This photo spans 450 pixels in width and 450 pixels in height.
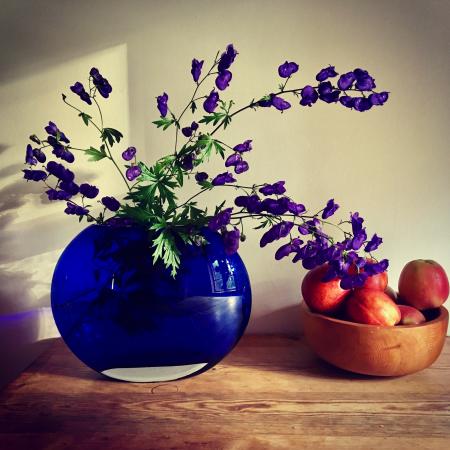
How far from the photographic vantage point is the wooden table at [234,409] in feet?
1.91

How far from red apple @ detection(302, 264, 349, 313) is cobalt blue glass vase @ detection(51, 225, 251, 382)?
15 cm

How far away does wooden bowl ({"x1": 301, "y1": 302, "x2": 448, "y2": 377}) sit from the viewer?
716mm

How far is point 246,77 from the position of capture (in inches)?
37.7

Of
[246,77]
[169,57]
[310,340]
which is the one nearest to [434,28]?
[246,77]

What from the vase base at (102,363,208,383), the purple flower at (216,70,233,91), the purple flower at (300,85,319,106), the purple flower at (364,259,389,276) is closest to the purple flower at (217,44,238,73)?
the purple flower at (216,70,233,91)

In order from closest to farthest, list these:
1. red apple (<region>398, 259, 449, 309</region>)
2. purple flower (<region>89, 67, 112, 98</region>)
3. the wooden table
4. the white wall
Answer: the wooden table, purple flower (<region>89, 67, 112, 98</region>), red apple (<region>398, 259, 449, 309</region>), the white wall

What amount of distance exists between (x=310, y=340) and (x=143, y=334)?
1.04 ft

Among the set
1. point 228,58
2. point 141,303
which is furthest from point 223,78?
point 141,303

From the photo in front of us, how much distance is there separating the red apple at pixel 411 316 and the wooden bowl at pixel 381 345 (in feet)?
0.06

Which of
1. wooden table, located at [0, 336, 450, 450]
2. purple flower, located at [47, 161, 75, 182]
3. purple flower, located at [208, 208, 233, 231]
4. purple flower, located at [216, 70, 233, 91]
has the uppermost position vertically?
purple flower, located at [216, 70, 233, 91]

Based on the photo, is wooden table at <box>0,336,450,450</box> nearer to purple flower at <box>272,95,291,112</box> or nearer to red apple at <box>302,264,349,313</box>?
red apple at <box>302,264,349,313</box>

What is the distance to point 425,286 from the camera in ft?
2.67

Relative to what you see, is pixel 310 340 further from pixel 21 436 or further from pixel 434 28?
pixel 434 28

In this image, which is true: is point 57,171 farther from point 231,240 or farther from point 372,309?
point 372,309
